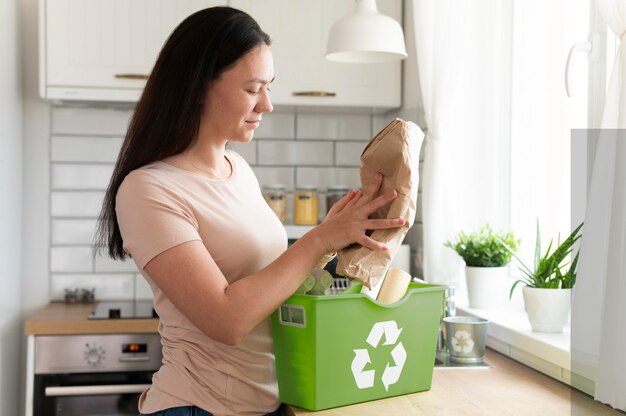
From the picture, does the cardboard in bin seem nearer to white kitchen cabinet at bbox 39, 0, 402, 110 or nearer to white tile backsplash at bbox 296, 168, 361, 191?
white kitchen cabinet at bbox 39, 0, 402, 110

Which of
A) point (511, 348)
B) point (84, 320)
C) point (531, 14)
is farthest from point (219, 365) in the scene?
point (531, 14)

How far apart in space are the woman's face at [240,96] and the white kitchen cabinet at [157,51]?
1.30 metres

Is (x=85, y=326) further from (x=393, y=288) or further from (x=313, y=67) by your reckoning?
(x=393, y=288)

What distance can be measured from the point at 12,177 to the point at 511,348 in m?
1.80

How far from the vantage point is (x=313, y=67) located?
2639mm

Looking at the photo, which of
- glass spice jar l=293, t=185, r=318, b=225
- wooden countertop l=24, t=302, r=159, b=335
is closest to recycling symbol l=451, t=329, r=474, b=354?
wooden countertop l=24, t=302, r=159, b=335

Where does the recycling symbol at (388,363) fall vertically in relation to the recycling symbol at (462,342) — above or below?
above

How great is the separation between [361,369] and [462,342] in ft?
1.57

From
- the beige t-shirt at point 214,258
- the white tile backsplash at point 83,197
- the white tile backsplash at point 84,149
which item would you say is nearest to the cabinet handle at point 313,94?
the white tile backsplash at point 83,197

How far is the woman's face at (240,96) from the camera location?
130 centimetres

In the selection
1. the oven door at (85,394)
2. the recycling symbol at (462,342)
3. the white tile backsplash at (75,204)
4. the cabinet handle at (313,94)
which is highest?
the cabinet handle at (313,94)

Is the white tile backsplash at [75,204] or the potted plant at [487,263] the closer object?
the potted plant at [487,263]

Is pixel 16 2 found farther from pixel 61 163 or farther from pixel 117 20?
pixel 61 163

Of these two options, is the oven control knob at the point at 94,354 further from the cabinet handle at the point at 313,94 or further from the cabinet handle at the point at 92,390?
the cabinet handle at the point at 313,94
